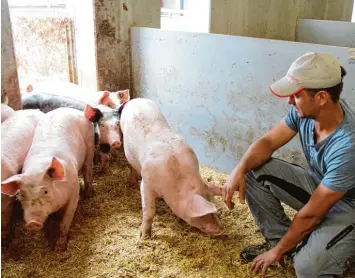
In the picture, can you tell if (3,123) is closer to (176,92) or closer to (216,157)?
(176,92)

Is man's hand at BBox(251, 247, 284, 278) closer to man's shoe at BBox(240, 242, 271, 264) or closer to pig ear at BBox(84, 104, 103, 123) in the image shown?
man's shoe at BBox(240, 242, 271, 264)

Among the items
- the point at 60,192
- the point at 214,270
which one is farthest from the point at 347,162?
the point at 60,192

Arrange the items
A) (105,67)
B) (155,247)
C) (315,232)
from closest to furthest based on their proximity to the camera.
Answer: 1. (315,232)
2. (155,247)
3. (105,67)

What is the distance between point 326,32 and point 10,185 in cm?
663

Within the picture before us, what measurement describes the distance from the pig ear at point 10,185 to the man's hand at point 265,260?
1824 millimetres

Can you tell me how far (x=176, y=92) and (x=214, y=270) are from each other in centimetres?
239

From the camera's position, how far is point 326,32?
7.68 metres

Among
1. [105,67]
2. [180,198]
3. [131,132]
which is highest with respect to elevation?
[105,67]

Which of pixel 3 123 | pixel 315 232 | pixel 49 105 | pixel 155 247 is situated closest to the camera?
pixel 315 232

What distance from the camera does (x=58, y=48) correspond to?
5.37 meters

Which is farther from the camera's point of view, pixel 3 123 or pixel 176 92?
pixel 176 92

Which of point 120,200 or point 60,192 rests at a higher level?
point 60,192

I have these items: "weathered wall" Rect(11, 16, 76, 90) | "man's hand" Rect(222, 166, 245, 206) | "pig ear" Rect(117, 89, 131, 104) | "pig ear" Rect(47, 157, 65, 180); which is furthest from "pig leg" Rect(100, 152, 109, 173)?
"man's hand" Rect(222, 166, 245, 206)

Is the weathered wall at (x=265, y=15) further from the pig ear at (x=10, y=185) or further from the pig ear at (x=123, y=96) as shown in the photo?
the pig ear at (x=10, y=185)
